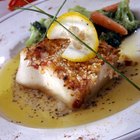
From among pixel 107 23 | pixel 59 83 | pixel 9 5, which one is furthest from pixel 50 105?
pixel 9 5

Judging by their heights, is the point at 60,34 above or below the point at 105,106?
above

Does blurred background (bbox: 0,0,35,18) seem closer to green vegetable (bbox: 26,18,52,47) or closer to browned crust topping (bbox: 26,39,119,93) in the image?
green vegetable (bbox: 26,18,52,47)

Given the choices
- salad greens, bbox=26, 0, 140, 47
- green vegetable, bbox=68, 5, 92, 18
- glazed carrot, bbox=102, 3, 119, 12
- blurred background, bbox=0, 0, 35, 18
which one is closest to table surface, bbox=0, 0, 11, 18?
blurred background, bbox=0, 0, 35, 18

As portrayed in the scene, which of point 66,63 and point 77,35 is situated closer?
point 66,63

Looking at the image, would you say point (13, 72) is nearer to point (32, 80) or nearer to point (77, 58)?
point (32, 80)

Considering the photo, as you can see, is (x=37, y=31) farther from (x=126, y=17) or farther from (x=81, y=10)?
(x=126, y=17)

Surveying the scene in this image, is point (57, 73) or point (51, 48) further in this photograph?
point (51, 48)

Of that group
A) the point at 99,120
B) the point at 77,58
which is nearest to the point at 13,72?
the point at 77,58

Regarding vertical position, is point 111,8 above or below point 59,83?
above
